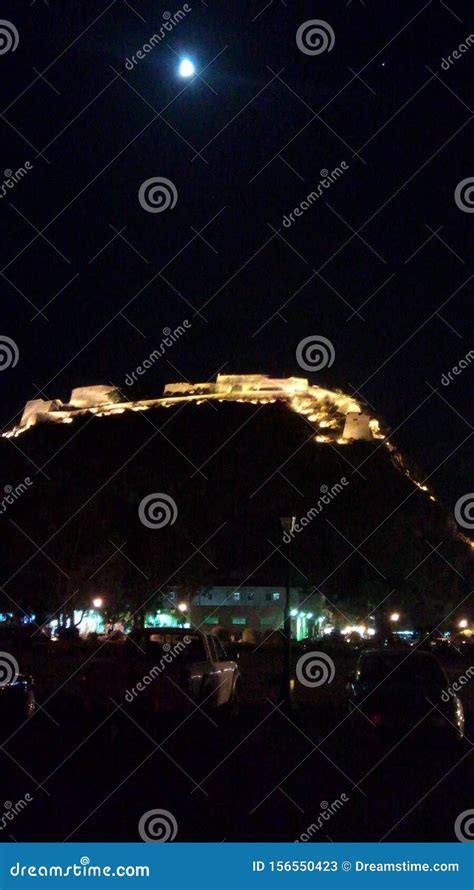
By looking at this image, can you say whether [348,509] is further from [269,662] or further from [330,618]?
[330,618]

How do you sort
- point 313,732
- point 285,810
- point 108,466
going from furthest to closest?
point 108,466 < point 313,732 < point 285,810

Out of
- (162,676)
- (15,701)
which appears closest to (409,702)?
(162,676)

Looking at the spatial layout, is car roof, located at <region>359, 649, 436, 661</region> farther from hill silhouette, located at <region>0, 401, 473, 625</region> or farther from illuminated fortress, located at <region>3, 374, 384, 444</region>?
illuminated fortress, located at <region>3, 374, 384, 444</region>

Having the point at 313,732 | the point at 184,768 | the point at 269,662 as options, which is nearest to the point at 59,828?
the point at 184,768

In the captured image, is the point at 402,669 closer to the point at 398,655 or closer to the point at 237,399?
the point at 398,655

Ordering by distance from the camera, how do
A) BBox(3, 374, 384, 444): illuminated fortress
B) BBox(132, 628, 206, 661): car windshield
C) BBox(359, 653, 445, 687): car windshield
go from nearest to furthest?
BBox(359, 653, 445, 687): car windshield → BBox(132, 628, 206, 661): car windshield → BBox(3, 374, 384, 444): illuminated fortress

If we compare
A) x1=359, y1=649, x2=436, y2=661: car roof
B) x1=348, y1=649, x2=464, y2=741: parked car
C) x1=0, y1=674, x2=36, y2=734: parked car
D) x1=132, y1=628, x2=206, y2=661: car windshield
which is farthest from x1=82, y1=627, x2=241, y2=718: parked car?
x1=359, y1=649, x2=436, y2=661: car roof

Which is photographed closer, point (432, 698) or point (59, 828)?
point (59, 828)
